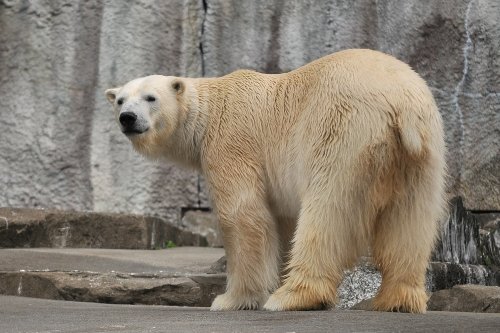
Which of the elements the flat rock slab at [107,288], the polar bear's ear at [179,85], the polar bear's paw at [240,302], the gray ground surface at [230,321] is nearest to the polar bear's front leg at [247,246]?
the polar bear's paw at [240,302]

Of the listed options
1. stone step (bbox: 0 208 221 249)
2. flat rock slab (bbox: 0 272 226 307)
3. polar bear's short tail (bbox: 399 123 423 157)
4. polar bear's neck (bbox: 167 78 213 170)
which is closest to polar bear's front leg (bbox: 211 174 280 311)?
polar bear's neck (bbox: 167 78 213 170)

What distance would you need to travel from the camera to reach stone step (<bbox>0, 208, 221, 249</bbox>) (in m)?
8.73

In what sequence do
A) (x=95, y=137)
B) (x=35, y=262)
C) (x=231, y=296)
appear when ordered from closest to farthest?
(x=231, y=296) → (x=35, y=262) → (x=95, y=137)

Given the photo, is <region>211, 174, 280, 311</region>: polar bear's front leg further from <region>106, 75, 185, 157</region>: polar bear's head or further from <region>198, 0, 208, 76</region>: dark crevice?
<region>198, 0, 208, 76</region>: dark crevice

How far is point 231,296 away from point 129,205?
4.75 metres

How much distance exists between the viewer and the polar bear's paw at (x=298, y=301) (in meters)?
5.04

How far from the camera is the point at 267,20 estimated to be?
10344mm

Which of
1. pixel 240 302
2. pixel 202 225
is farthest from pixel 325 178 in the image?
pixel 202 225

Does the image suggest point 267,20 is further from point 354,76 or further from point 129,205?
point 354,76

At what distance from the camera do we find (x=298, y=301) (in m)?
5.05

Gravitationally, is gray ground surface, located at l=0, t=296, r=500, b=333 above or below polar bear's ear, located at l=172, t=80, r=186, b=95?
below

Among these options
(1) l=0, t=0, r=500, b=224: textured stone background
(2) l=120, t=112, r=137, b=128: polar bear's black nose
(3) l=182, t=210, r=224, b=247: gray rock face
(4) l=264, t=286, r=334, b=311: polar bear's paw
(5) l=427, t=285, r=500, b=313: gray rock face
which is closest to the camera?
(4) l=264, t=286, r=334, b=311: polar bear's paw

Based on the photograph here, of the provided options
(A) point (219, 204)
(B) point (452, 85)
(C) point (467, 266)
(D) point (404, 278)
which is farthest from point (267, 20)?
(D) point (404, 278)

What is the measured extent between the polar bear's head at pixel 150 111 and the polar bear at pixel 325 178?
28 millimetres
